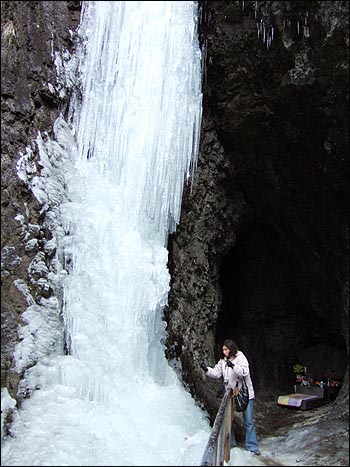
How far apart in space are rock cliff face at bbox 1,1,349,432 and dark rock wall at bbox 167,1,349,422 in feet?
0.07

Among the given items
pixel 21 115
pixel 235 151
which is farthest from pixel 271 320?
pixel 21 115

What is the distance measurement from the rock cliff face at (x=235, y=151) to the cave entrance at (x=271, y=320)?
0.80 m

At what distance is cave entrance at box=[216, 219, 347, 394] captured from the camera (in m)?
12.2

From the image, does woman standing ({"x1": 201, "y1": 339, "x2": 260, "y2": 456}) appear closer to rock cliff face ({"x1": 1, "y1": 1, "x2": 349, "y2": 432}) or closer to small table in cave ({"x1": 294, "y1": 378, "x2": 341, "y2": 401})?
rock cliff face ({"x1": 1, "y1": 1, "x2": 349, "y2": 432})

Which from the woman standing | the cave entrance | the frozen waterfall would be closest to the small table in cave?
the cave entrance

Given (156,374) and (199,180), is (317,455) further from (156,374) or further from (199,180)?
(199,180)

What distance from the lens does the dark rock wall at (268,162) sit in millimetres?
8000

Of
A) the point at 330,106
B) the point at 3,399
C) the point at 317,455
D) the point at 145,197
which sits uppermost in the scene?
the point at 330,106

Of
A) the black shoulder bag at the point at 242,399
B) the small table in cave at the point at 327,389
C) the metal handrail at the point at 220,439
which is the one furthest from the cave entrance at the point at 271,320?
the metal handrail at the point at 220,439

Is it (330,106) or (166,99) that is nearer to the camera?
(330,106)

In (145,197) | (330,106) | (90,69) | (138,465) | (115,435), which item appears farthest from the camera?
(90,69)

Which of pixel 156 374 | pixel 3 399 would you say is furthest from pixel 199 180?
pixel 3 399

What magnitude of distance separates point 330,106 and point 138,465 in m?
5.96

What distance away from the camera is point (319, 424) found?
743 centimetres
